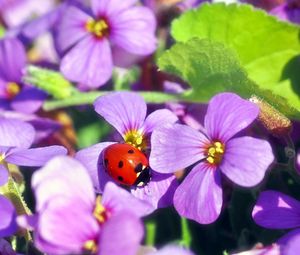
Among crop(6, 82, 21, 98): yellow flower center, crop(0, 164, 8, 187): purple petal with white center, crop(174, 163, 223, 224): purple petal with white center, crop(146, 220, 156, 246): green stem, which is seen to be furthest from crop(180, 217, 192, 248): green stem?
crop(6, 82, 21, 98): yellow flower center

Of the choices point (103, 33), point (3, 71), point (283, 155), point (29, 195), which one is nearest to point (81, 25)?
point (103, 33)

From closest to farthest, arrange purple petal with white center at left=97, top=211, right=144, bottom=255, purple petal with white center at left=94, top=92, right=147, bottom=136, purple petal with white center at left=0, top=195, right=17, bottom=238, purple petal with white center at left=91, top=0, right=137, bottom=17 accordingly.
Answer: purple petal with white center at left=97, top=211, right=144, bottom=255, purple petal with white center at left=0, top=195, right=17, bottom=238, purple petal with white center at left=94, top=92, right=147, bottom=136, purple petal with white center at left=91, top=0, right=137, bottom=17

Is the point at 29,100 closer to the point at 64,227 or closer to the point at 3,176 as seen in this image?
the point at 3,176

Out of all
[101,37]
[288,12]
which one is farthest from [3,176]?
[288,12]

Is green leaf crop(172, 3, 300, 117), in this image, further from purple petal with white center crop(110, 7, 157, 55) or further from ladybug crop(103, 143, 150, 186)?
ladybug crop(103, 143, 150, 186)

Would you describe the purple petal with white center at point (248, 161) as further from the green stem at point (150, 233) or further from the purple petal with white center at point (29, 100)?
the purple petal with white center at point (29, 100)

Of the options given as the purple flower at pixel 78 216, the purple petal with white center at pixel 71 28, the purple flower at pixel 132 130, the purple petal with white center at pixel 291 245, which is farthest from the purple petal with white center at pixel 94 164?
the purple petal with white center at pixel 71 28

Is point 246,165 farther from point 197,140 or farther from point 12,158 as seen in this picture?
point 12,158
